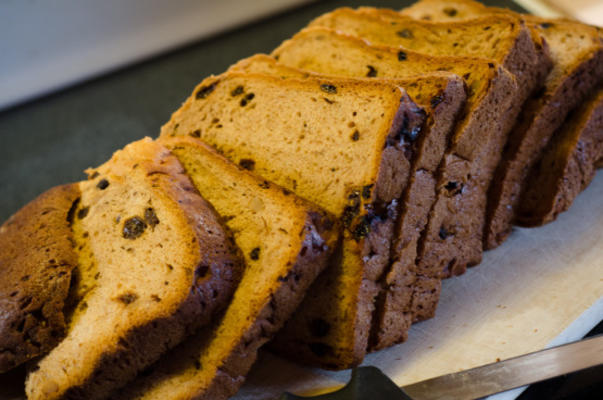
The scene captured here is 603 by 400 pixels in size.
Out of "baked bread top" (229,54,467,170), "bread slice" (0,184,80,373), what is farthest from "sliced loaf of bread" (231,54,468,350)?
"bread slice" (0,184,80,373)

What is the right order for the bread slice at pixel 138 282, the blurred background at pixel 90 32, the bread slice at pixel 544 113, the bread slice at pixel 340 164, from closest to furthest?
the bread slice at pixel 138 282, the bread slice at pixel 340 164, the bread slice at pixel 544 113, the blurred background at pixel 90 32

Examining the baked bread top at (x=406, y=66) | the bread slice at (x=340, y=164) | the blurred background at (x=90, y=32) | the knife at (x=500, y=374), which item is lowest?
the blurred background at (x=90, y=32)

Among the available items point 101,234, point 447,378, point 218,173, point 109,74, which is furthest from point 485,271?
point 109,74

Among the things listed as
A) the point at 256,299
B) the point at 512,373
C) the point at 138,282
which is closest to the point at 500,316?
the point at 512,373

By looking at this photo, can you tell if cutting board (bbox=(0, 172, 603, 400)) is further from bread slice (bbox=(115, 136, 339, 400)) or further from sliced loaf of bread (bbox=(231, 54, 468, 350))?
bread slice (bbox=(115, 136, 339, 400))

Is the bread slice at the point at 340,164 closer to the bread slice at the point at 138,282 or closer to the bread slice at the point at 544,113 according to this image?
the bread slice at the point at 138,282

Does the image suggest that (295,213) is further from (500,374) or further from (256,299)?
(500,374)

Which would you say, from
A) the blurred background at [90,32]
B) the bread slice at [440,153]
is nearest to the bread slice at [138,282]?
the bread slice at [440,153]
